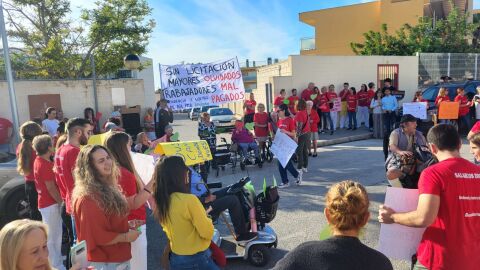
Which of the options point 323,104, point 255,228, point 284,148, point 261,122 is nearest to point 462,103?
point 323,104

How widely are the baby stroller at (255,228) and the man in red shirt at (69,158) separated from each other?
6.20 feet

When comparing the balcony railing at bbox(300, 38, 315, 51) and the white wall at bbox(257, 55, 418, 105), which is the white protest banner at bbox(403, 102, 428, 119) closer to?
the white wall at bbox(257, 55, 418, 105)

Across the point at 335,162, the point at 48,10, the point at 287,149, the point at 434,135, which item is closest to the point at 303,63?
the point at 335,162

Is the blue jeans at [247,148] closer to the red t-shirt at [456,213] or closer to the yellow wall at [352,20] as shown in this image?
the red t-shirt at [456,213]

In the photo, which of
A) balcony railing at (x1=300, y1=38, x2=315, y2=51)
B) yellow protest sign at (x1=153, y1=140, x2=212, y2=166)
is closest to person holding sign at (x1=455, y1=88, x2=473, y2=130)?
yellow protest sign at (x1=153, y1=140, x2=212, y2=166)

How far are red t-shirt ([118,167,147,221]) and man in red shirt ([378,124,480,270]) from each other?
2.26m

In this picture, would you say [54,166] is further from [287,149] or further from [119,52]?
[119,52]

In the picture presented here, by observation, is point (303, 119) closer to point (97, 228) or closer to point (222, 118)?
point (97, 228)

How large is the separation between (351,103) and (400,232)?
43.6 ft

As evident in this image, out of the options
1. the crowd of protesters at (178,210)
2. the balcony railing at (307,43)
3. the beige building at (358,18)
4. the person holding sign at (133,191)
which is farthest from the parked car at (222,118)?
the person holding sign at (133,191)

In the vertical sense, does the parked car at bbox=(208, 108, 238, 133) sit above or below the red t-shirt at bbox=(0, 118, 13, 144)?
below

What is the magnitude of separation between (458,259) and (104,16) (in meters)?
19.3

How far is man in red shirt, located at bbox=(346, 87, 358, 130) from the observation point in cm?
1561

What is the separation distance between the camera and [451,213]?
2525 mm
